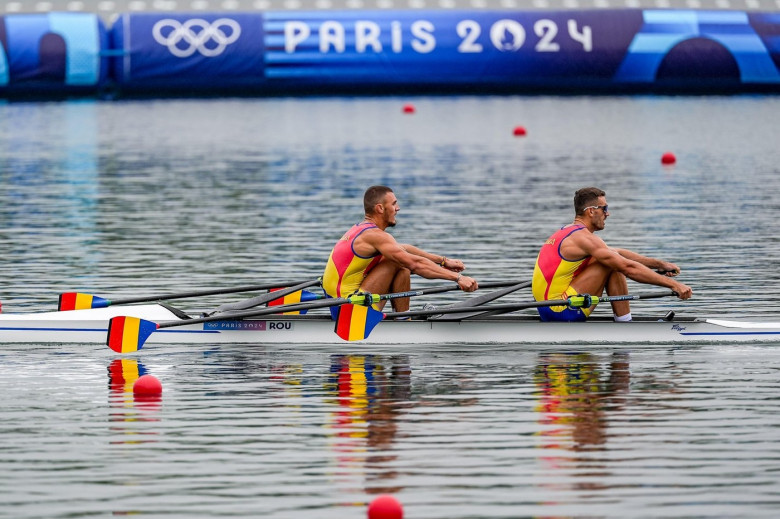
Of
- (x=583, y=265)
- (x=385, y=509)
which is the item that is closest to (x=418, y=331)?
(x=583, y=265)

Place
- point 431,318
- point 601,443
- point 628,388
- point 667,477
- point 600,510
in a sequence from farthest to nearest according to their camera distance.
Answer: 1. point 431,318
2. point 628,388
3. point 601,443
4. point 667,477
5. point 600,510

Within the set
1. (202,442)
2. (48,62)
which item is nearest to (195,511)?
(202,442)

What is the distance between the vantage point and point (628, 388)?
1122cm

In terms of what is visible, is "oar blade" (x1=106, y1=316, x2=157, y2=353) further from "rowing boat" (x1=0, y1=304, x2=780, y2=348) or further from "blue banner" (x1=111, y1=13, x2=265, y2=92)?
"blue banner" (x1=111, y1=13, x2=265, y2=92)

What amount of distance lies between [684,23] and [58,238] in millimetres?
27476

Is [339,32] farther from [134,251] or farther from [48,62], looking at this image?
[134,251]

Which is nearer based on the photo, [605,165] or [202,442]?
[202,442]

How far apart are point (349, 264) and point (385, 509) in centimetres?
552

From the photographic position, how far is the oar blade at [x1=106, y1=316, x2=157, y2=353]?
12.6 meters

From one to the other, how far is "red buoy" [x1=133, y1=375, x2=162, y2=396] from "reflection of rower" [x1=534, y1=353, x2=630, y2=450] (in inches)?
106

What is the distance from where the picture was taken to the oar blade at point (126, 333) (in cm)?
1261

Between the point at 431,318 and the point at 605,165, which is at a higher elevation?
the point at 605,165

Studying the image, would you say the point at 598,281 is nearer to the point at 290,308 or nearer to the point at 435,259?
the point at 435,259

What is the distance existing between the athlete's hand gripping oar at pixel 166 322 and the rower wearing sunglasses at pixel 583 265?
115 centimetres
